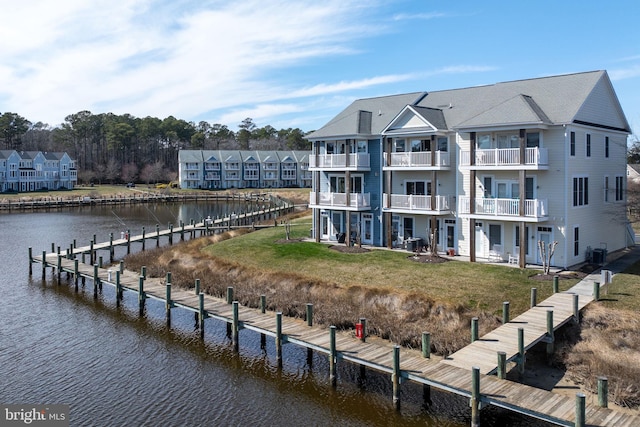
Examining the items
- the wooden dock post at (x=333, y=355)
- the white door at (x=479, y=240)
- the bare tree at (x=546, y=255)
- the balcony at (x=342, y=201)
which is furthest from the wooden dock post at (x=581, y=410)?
the balcony at (x=342, y=201)

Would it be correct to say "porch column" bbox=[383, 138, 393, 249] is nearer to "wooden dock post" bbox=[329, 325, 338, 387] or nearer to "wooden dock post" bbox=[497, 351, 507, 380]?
"wooden dock post" bbox=[329, 325, 338, 387]

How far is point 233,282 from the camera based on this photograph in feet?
106

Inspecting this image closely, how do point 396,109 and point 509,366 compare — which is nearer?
Answer: point 509,366

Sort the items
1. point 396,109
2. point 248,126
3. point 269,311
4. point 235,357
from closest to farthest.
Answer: point 235,357
point 269,311
point 396,109
point 248,126

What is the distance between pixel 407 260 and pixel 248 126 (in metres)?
155

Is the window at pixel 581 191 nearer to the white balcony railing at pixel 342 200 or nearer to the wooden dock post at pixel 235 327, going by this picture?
the white balcony railing at pixel 342 200

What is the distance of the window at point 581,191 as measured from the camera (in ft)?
102

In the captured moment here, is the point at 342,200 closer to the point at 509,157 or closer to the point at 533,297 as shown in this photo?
the point at 509,157

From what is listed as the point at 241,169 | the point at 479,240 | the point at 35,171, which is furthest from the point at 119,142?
the point at 479,240

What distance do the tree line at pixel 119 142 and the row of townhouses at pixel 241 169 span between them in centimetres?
1707

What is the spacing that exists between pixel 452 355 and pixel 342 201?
20.9 meters

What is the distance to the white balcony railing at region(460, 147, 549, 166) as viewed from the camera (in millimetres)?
29922

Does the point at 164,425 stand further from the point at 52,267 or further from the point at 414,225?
the point at 52,267

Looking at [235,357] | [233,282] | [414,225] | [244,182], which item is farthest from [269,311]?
[244,182]
